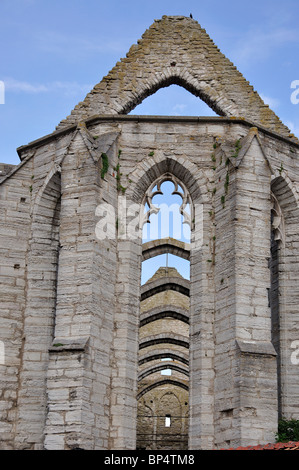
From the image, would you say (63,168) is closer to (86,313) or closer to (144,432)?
(86,313)

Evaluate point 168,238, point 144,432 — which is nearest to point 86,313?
point 168,238

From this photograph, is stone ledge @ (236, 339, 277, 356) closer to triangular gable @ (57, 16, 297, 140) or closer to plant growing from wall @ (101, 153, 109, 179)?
plant growing from wall @ (101, 153, 109, 179)

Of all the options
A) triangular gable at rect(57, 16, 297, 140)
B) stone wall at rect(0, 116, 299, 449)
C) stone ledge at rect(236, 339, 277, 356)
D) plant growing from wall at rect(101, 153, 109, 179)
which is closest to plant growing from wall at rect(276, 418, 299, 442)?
stone wall at rect(0, 116, 299, 449)

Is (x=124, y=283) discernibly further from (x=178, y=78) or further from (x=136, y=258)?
(x=178, y=78)

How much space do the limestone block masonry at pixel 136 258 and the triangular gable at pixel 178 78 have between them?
26mm

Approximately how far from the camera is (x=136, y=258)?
14773 mm

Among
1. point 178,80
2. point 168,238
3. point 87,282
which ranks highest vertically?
point 178,80

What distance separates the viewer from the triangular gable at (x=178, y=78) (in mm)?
16188

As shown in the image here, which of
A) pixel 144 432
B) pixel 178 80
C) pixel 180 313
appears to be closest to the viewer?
pixel 178 80

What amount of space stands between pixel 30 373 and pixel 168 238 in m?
4.70

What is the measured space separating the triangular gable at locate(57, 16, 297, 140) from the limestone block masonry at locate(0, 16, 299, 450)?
3 cm

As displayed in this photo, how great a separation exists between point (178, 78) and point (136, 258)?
3.85 metres

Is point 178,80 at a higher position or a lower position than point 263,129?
higher

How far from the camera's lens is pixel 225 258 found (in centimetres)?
1434
